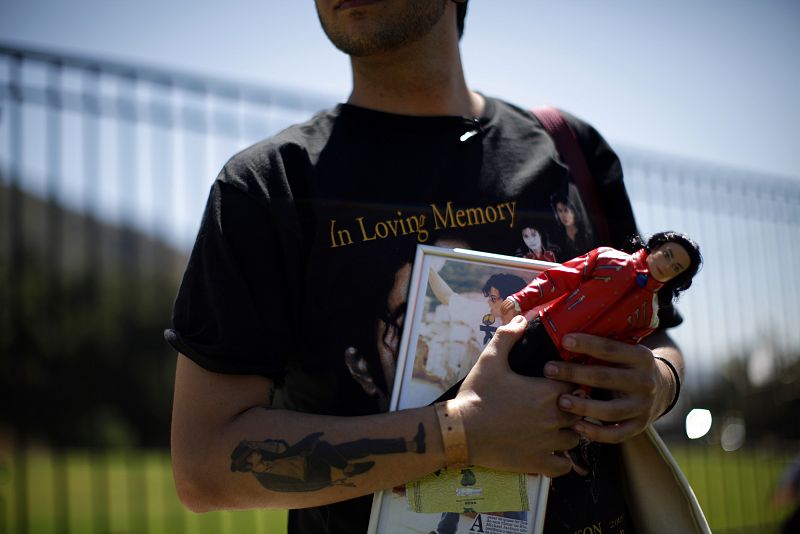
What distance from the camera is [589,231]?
1.85 metres

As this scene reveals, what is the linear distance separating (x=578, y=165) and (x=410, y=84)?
0.52m

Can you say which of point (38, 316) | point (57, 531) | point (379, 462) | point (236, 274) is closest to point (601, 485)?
point (379, 462)

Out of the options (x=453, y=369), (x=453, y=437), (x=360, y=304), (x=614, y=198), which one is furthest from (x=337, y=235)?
(x=614, y=198)

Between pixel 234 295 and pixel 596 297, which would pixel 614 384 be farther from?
pixel 234 295

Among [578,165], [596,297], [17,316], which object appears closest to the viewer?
[596,297]

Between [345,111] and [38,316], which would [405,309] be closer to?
[345,111]

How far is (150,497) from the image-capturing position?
6562mm

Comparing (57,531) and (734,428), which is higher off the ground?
(57,531)

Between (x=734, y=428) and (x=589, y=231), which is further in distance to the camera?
(x=734, y=428)

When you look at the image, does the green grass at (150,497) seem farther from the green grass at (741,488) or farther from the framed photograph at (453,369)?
the framed photograph at (453,369)

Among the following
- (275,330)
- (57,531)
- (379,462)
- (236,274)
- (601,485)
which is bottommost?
(57,531)

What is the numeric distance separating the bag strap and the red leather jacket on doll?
35cm

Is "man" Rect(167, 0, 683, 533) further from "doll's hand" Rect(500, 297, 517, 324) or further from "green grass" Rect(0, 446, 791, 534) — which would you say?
"green grass" Rect(0, 446, 791, 534)

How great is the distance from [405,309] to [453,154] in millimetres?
457
